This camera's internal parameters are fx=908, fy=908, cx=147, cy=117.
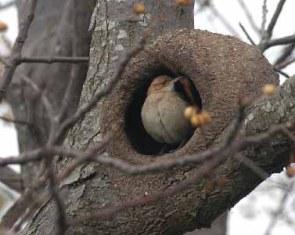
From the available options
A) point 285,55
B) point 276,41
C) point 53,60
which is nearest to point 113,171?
point 53,60

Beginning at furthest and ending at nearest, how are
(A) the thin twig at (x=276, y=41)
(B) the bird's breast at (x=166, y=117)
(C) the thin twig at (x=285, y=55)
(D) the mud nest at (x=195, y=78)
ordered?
(C) the thin twig at (x=285, y=55) < (A) the thin twig at (x=276, y=41) < (B) the bird's breast at (x=166, y=117) < (D) the mud nest at (x=195, y=78)

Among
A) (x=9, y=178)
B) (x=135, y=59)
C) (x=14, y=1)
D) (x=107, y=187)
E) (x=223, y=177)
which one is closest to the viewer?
(x=223, y=177)

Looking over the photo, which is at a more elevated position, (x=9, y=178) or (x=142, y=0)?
(x=142, y=0)

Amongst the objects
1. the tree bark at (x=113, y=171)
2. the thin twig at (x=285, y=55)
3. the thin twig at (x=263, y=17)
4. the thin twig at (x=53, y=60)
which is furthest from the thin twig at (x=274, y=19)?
the thin twig at (x=53, y=60)

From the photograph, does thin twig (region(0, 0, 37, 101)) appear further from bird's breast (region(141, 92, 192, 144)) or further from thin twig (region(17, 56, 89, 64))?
bird's breast (region(141, 92, 192, 144))

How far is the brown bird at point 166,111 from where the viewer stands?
3.83m

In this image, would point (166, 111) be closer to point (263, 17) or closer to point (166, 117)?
point (166, 117)

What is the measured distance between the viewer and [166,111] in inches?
152

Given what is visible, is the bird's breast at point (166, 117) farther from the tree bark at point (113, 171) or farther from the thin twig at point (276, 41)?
the thin twig at point (276, 41)

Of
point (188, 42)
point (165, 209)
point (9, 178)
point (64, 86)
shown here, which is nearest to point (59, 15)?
point (64, 86)

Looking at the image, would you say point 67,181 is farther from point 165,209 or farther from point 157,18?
point 157,18

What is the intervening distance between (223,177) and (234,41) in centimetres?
67

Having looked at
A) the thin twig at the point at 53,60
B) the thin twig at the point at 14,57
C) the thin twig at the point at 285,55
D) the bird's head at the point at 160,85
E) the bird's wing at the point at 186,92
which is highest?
the thin twig at the point at 285,55

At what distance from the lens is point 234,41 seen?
3656 mm
